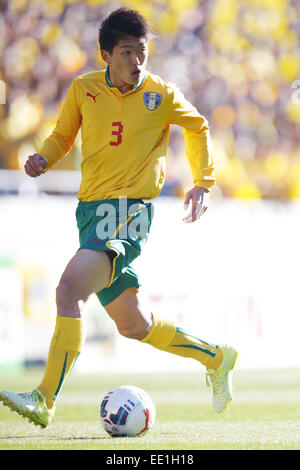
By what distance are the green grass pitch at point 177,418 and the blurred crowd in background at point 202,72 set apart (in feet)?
10.3

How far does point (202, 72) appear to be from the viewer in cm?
1260

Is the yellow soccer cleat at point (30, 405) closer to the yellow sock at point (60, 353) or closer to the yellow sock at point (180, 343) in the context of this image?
the yellow sock at point (60, 353)

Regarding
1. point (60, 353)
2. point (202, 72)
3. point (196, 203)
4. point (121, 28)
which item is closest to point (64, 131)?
point (121, 28)

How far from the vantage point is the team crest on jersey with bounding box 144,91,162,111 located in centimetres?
426

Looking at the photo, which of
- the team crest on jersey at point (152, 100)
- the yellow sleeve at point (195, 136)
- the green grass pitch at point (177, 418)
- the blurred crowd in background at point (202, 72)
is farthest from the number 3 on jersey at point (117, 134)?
the blurred crowd in background at point (202, 72)

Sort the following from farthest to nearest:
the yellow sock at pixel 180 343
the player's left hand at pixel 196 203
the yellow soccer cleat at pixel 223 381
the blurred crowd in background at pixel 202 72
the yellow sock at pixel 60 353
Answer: the blurred crowd in background at pixel 202 72 < the yellow soccer cleat at pixel 223 381 < the yellow sock at pixel 180 343 < the player's left hand at pixel 196 203 < the yellow sock at pixel 60 353

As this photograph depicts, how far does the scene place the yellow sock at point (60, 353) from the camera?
3.78 metres

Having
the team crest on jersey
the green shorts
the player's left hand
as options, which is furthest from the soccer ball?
the team crest on jersey

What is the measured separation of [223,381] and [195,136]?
1377 millimetres

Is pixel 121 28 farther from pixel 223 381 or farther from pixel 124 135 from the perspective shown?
pixel 223 381

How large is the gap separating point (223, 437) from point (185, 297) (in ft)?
17.7

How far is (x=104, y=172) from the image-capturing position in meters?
4.17

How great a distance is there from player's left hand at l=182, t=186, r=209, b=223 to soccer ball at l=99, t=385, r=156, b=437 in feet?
3.18
